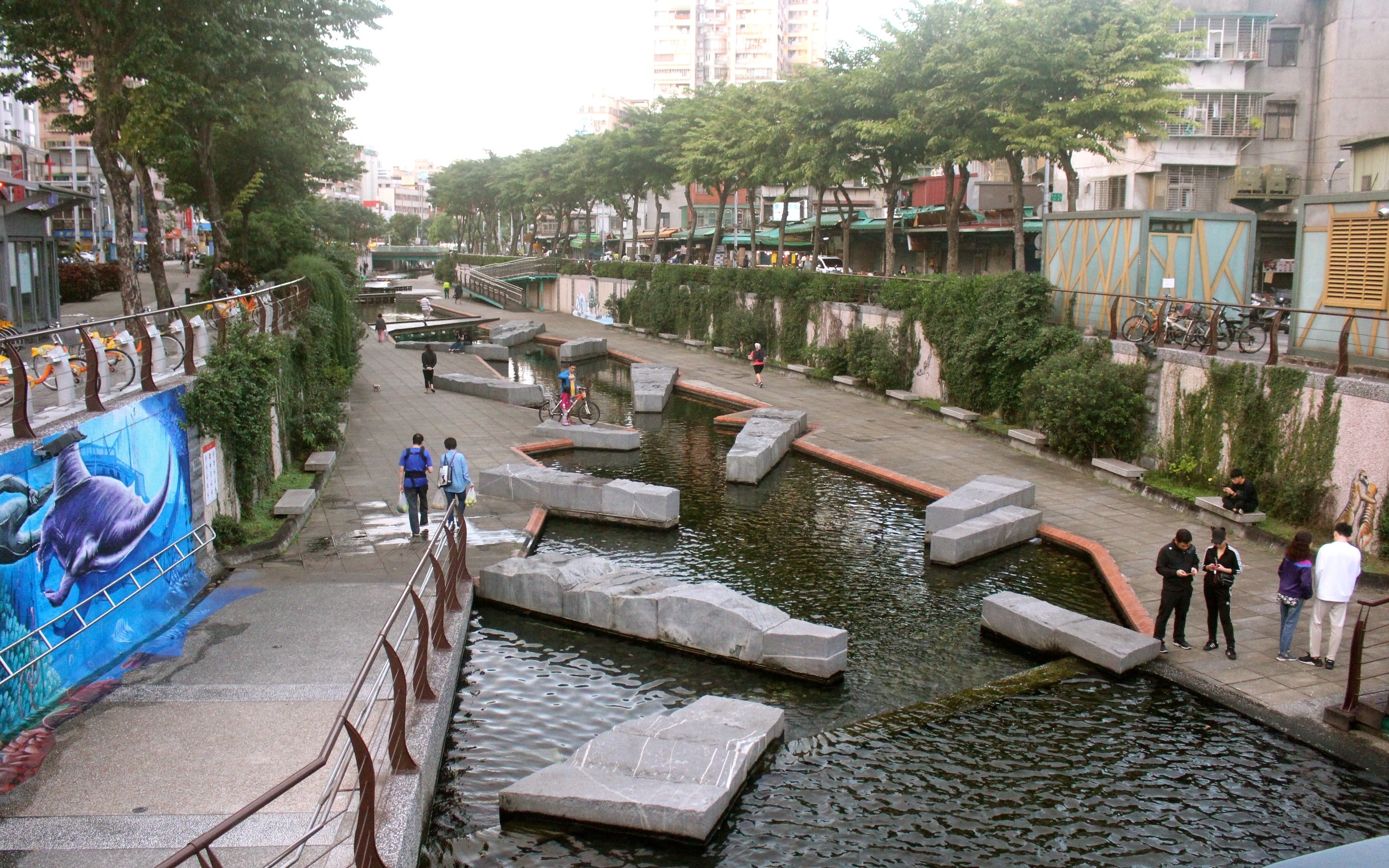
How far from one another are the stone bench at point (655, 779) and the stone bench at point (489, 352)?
37.8 meters

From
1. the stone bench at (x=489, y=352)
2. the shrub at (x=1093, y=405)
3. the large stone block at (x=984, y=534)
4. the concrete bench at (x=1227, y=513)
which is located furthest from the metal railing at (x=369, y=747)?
the stone bench at (x=489, y=352)

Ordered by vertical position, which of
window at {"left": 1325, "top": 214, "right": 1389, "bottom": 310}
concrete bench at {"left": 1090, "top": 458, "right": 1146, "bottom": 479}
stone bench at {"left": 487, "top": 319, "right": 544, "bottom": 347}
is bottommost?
concrete bench at {"left": 1090, "top": 458, "right": 1146, "bottom": 479}

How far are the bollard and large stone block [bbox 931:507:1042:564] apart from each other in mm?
12695

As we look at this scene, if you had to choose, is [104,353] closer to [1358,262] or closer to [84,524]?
[84,524]

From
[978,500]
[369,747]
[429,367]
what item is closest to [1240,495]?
[978,500]

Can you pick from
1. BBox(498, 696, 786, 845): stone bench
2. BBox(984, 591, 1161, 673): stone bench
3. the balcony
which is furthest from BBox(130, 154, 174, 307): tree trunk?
the balcony

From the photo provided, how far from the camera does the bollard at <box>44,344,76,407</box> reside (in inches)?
480

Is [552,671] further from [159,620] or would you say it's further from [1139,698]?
[1139,698]

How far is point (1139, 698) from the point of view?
484 inches

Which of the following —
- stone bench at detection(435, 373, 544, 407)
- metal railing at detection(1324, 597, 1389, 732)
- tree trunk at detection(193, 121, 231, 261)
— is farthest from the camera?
stone bench at detection(435, 373, 544, 407)

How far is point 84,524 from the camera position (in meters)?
12.0

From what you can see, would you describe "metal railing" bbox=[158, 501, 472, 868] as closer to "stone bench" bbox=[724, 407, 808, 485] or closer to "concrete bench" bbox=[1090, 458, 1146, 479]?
"stone bench" bbox=[724, 407, 808, 485]

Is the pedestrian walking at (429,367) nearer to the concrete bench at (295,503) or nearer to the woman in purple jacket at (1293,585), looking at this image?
the concrete bench at (295,503)

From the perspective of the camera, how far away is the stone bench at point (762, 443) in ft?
76.6
